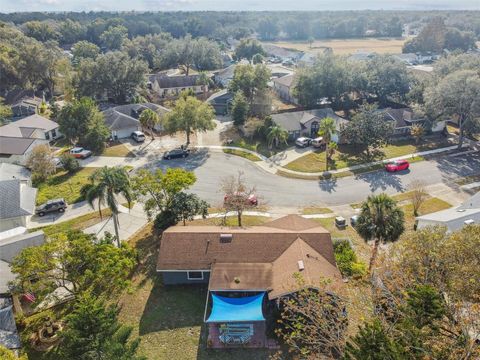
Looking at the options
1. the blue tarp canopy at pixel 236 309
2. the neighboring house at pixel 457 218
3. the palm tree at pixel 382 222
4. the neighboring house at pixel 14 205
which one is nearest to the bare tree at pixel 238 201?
the blue tarp canopy at pixel 236 309

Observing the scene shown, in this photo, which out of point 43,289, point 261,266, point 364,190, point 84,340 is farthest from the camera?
point 364,190

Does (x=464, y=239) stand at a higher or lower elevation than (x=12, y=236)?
higher

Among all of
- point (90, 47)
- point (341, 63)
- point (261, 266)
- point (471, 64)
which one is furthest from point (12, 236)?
point (90, 47)

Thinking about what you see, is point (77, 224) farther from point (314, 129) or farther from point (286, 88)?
point (286, 88)

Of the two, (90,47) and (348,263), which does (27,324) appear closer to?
(348,263)

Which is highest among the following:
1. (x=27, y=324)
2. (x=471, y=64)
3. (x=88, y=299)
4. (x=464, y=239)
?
(x=471, y=64)
